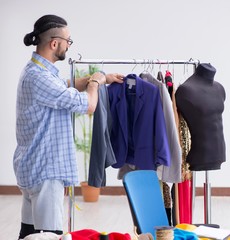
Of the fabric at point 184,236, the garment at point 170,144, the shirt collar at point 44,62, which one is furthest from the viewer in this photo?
the garment at point 170,144

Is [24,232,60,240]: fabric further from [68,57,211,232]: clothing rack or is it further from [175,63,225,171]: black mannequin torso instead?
[175,63,225,171]: black mannequin torso

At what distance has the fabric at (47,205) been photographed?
375 cm

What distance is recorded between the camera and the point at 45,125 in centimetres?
382

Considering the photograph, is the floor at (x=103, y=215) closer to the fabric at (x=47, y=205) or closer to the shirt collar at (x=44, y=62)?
the fabric at (x=47, y=205)

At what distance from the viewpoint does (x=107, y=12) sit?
802 cm

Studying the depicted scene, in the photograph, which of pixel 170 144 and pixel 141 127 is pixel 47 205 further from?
pixel 170 144

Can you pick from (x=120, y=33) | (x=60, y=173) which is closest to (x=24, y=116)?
(x=60, y=173)

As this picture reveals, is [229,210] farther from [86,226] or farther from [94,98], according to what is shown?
[94,98]

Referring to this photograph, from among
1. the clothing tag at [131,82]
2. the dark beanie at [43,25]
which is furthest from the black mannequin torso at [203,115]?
the dark beanie at [43,25]

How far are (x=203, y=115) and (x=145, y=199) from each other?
3.20ft

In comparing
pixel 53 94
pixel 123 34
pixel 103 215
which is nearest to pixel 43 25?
pixel 53 94

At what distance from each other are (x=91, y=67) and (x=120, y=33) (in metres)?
0.72

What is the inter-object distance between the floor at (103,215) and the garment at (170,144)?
64.4 inches

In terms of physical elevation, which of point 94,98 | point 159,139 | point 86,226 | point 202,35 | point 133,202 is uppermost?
point 202,35
